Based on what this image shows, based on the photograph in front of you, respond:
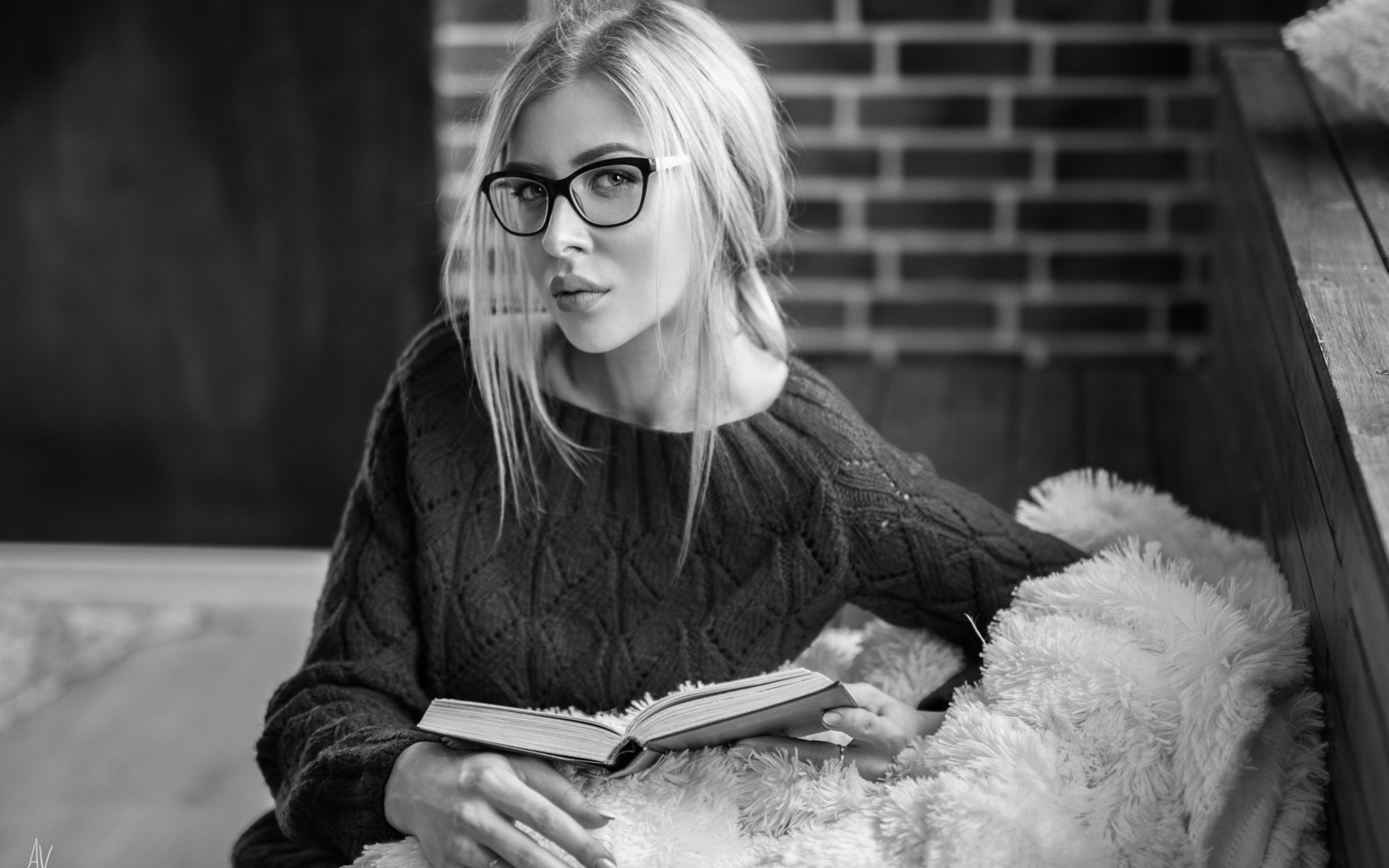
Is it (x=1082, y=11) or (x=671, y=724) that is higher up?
(x=1082, y=11)

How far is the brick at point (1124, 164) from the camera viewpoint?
108 inches

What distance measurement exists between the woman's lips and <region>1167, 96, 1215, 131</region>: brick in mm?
1806

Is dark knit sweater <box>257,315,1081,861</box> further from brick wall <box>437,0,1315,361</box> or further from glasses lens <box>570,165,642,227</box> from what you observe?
brick wall <box>437,0,1315,361</box>

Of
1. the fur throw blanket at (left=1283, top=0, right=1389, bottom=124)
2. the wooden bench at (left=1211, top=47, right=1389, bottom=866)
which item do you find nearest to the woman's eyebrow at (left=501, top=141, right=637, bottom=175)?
the wooden bench at (left=1211, top=47, right=1389, bottom=866)

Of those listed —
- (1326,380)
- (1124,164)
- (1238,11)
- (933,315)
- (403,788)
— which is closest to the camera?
(1326,380)

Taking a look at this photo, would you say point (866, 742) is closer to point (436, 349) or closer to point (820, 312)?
point (436, 349)

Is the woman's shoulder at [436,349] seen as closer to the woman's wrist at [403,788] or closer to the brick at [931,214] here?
the woman's wrist at [403,788]

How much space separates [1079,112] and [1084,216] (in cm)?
19

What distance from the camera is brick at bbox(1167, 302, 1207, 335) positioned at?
9.20ft

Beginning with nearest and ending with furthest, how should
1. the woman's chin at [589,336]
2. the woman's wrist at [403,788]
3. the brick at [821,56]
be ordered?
1. the woman's wrist at [403,788]
2. the woman's chin at [589,336]
3. the brick at [821,56]

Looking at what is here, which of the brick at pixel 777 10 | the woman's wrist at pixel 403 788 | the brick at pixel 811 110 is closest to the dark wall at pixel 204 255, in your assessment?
the brick at pixel 777 10

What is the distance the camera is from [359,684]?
4.31ft

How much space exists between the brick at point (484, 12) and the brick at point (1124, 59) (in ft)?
3.31
